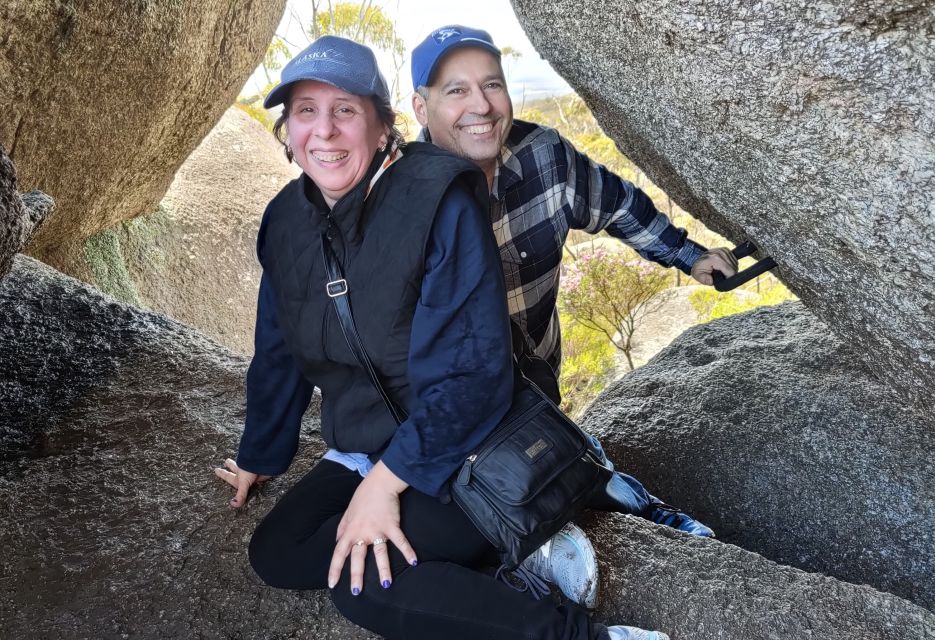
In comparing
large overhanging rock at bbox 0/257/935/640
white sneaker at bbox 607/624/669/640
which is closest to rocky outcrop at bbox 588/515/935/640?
large overhanging rock at bbox 0/257/935/640

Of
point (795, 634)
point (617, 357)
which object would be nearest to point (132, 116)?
point (795, 634)

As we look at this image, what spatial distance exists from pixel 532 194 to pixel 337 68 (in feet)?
3.52

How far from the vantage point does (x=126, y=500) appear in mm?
2750

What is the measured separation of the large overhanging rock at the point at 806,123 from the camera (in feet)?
5.91

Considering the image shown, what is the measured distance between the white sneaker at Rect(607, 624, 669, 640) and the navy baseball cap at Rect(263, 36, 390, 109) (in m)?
1.50

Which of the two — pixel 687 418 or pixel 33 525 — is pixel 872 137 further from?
pixel 33 525

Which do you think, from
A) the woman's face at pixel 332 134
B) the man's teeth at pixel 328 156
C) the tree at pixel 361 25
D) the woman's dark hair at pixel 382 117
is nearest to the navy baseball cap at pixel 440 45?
the woman's dark hair at pixel 382 117

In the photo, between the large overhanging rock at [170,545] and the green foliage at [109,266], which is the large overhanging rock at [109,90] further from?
the large overhanging rock at [170,545]

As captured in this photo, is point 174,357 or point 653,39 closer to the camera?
point 653,39

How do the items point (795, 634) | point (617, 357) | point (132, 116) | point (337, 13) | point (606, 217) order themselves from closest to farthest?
point (795, 634) → point (606, 217) → point (132, 116) → point (617, 357) → point (337, 13)

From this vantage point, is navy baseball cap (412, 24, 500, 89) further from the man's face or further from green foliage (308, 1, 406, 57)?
green foliage (308, 1, 406, 57)

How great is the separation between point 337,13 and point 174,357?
48.7ft

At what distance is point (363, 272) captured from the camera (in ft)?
7.09

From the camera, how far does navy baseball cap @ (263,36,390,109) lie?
7.00 feet
